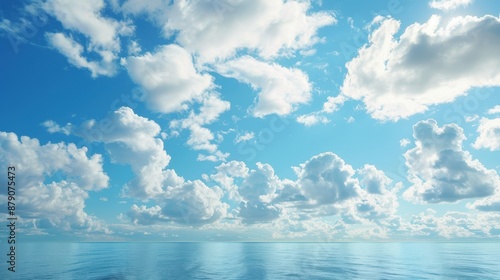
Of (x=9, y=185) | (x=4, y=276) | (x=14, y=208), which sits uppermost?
(x=9, y=185)

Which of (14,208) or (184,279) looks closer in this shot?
(14,208)

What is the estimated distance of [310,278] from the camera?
100 metres

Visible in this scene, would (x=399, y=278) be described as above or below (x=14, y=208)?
below

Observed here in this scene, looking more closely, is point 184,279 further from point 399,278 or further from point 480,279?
point 480,279

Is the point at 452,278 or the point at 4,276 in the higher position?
the point at 4,276

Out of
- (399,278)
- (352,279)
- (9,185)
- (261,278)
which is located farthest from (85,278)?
(399,278)

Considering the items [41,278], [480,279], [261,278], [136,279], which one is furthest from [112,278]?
[480,279]

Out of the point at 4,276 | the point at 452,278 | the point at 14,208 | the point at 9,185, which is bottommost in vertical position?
the point at 452,278

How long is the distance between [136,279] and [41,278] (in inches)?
1261

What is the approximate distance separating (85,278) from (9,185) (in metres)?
67.2

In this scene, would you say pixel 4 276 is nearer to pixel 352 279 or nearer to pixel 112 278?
pixel 112 278

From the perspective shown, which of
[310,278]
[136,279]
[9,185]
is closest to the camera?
[9,185]

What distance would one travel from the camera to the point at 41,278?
94.9 metres

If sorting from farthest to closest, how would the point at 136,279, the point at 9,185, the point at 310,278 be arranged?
the point at 310,278, the point at 136,279, the point at 9,185
